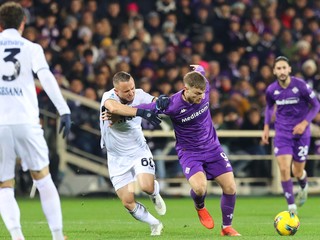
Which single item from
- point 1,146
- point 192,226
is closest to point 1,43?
point 1,146

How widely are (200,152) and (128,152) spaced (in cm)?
98

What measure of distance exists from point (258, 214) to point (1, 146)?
7.18 metres

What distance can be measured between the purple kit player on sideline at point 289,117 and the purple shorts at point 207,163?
3.28 metres

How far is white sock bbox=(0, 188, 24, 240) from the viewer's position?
862 cm

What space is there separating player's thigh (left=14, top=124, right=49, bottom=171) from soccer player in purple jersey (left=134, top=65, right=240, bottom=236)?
2.55 meters

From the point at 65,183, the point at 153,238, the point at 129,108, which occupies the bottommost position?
the point at 65,183

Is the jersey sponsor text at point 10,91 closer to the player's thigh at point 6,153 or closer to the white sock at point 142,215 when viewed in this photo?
the player's thigh at point 6,153

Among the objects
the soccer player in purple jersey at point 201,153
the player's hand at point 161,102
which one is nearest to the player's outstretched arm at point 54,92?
the player's hand at point 161,102

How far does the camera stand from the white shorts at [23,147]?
28.0 feet

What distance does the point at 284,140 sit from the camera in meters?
14.9

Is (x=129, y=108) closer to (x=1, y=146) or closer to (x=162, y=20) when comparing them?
(x=1, y=146)

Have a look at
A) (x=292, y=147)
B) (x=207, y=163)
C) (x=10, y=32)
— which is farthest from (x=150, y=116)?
(x=292, y=147)

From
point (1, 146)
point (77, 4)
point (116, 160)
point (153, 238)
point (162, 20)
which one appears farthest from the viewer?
point (162, 20)

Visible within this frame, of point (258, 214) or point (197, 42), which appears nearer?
point (258, 214)
